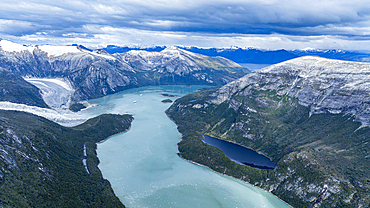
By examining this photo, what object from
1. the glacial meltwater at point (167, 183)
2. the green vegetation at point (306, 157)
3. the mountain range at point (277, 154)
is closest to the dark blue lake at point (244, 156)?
the green vegetation at point (306, 157)

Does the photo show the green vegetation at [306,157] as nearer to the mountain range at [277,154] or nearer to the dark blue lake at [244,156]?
the mountain range at [277,154]

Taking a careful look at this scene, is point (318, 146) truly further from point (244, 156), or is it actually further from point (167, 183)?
point (167, 183)

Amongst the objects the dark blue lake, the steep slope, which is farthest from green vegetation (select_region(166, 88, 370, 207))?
the dark blue lake

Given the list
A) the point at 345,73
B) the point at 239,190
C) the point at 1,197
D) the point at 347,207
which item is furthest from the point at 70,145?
the point at 345,73

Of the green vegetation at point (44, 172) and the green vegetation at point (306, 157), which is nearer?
the green vegetation at point (44, 172)

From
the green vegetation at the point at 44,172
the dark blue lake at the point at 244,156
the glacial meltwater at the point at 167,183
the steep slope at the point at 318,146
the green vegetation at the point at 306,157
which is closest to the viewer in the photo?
the green vegetation at the point at 44,172

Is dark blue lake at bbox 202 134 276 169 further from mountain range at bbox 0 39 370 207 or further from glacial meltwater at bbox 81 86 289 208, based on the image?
glacial meltwater at bbox 81 86 289 208

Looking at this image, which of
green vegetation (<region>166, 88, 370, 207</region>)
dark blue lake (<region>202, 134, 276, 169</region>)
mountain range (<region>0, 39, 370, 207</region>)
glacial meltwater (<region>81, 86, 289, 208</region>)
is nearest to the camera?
mountain range (<region>0, 39, 370, 207</region>)
